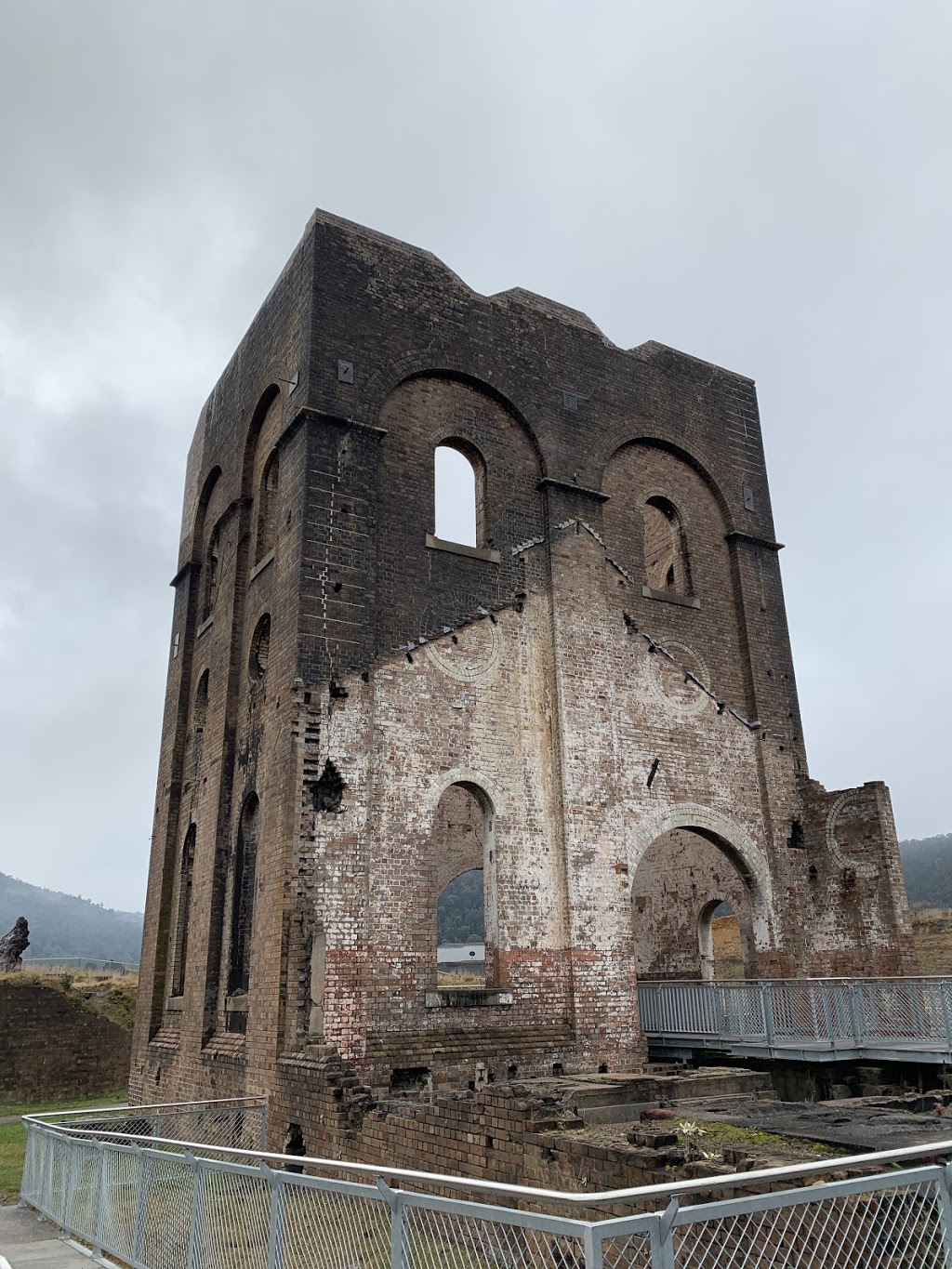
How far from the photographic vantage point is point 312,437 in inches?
564

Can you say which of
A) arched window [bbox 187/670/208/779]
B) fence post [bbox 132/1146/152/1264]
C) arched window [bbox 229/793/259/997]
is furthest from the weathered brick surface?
fence post [bbox 132/1146/152/1264]

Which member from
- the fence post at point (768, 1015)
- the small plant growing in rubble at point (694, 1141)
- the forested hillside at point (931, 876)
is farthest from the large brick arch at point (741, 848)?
the forested hillside at point (931, 876)

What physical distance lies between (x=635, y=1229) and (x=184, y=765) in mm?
15863

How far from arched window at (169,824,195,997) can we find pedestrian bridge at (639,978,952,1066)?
8.02m

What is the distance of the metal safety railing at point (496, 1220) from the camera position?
3842mm

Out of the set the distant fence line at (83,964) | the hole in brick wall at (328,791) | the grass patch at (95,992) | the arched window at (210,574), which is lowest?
the grass patch at (95,992)

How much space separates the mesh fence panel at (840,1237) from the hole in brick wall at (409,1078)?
7016 mm

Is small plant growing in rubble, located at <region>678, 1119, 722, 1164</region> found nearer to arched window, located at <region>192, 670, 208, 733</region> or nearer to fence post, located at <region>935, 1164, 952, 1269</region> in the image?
fence post, located at <region>935, 1164, 952, 1269</region>

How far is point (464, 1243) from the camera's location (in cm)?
475

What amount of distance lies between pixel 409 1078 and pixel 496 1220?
878 centimetres

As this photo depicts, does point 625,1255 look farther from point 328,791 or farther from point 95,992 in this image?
point 95,992

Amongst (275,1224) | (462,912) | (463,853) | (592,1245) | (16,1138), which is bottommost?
(16,1138)

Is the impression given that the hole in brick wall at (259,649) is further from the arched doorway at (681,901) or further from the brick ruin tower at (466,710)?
the arched doorway at (681,901)

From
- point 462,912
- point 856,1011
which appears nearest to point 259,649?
point 856,1011
